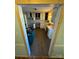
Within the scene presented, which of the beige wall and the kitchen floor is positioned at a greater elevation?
the beige wall

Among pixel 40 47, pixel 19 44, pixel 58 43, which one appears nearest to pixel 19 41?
pixel 19 44

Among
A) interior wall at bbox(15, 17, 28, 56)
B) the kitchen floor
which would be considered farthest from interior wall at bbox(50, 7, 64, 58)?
interior wall at bbox(15, 17, 28, 56)

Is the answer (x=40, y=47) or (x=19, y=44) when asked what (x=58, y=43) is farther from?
(x=40, y=47)

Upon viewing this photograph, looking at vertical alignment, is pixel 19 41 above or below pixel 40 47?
above

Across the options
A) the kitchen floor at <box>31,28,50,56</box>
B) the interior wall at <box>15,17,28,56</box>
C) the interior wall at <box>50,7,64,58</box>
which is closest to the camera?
the interior wall at <box>50,7,64,58</box>

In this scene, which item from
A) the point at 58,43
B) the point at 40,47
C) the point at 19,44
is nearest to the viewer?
the point at 58,43

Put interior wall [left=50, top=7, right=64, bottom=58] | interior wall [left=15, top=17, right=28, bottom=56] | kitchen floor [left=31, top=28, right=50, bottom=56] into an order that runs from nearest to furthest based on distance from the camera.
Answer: interior wall [left=50, top=7, right=64, bottom=58] → interior wall [left=15, top=17, right=28, bottom=56] → kitchen floor [left=31, top=28, right=50, bottom=56]

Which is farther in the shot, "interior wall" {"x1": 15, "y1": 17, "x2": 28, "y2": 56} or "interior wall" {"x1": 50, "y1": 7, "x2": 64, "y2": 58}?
"interior wall" {"x1": 15, "y1": 17, "x2": 28, "y2": 56}

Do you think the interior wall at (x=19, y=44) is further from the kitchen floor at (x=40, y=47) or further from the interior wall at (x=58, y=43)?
the interior wall at (x=58, y=43)

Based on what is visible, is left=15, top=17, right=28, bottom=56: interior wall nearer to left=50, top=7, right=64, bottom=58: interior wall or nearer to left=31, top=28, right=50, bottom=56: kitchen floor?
left=31, top=28, right=50, bottom=56: kitchen floor

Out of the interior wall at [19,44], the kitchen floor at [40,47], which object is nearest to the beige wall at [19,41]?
the interior wall at [19,44]

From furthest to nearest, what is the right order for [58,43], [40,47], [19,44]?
[40,47], [19,44], [58,43]

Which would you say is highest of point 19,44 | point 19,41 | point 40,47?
point 19,41

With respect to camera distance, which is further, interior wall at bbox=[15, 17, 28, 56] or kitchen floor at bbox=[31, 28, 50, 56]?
kitchen floor at bbox=[31, 28, 50, 56]
